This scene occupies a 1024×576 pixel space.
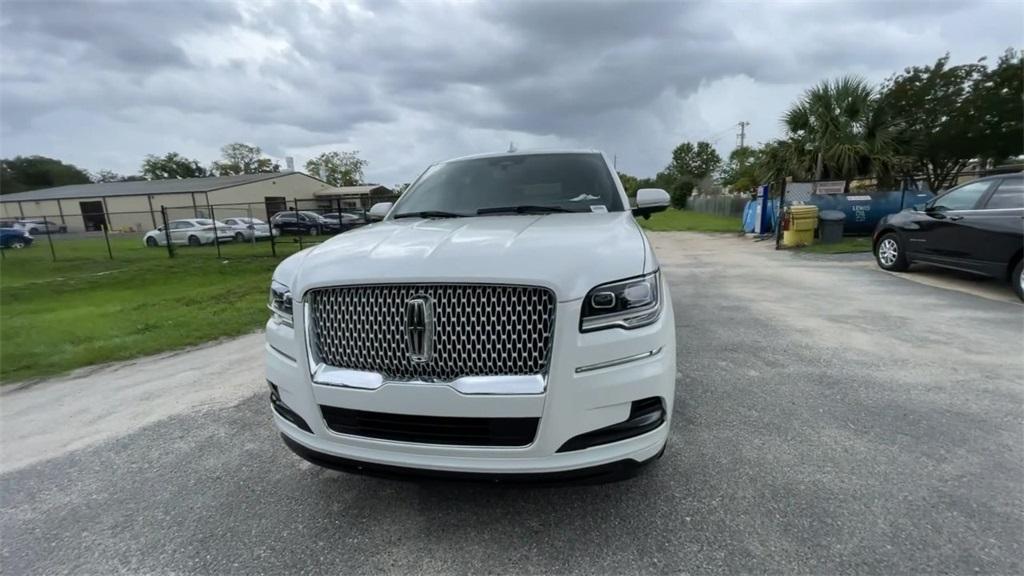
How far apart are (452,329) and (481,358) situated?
16 cm

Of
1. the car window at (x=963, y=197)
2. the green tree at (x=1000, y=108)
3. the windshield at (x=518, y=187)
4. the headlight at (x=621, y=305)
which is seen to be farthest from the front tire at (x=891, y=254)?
the green tree at (x=1000, y=108)

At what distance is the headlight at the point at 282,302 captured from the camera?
7.12ft

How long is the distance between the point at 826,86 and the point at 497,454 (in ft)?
68.3

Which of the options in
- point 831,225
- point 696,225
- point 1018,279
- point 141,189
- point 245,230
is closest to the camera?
point 1018,279

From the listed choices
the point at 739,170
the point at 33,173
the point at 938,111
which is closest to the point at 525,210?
the point at 938,111

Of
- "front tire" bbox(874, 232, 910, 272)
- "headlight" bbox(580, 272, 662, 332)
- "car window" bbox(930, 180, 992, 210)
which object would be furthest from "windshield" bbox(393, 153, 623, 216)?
"front tire" bbox(874, 232, 910, 272)

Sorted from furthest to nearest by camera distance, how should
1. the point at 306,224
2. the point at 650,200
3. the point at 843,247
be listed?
the point at 306,224 → the point at 843,247 → the point at 650,200

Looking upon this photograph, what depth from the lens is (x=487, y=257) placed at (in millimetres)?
1941

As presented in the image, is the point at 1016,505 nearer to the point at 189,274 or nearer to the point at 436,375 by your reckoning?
the point at 436,375

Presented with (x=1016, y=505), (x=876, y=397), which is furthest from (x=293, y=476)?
(x=876, y=397)

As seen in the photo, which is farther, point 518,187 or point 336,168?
point 336,168

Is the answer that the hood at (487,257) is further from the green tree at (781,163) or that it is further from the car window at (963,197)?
the green tree at (781,163)

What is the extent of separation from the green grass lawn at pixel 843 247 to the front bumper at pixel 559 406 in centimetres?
1191

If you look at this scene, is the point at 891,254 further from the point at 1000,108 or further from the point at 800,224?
the point at 1000,108
